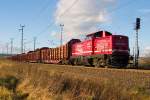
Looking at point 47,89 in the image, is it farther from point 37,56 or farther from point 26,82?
point 37,56

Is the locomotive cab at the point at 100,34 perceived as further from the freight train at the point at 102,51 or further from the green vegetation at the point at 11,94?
the green vegetation at the point at 11,94

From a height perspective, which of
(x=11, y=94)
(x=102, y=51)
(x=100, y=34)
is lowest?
(x=11, y=94)

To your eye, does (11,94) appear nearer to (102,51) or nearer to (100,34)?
(102,51)

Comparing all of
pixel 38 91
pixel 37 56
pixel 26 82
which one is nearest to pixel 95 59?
pixel 26 82

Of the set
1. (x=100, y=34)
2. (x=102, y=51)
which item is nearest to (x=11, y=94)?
(x=102, y=51)

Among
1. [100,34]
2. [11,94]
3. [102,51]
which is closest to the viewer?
[11,94]

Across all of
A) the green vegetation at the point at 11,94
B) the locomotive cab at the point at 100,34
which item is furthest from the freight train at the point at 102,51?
the green vegetation at the point at 11,94

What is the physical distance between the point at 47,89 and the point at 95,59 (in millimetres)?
24008

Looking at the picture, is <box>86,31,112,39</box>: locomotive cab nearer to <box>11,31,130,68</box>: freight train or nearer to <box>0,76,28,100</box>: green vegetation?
<box>11,31,130,68</box>: freight train

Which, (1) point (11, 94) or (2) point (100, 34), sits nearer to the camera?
(1) point (11, 94)

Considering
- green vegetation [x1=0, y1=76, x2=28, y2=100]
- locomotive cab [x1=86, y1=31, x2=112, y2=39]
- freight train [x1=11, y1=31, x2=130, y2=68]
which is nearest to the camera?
green vegetation [x1=0, y1=76, x2=28, y2=100]

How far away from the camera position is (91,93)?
40.6 feet

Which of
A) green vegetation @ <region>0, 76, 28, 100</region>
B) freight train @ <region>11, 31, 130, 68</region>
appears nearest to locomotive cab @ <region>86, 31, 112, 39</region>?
freight train @ <region>11, 31, 130, 68</region>

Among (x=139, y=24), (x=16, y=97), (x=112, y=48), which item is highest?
(x=139, y=24)
